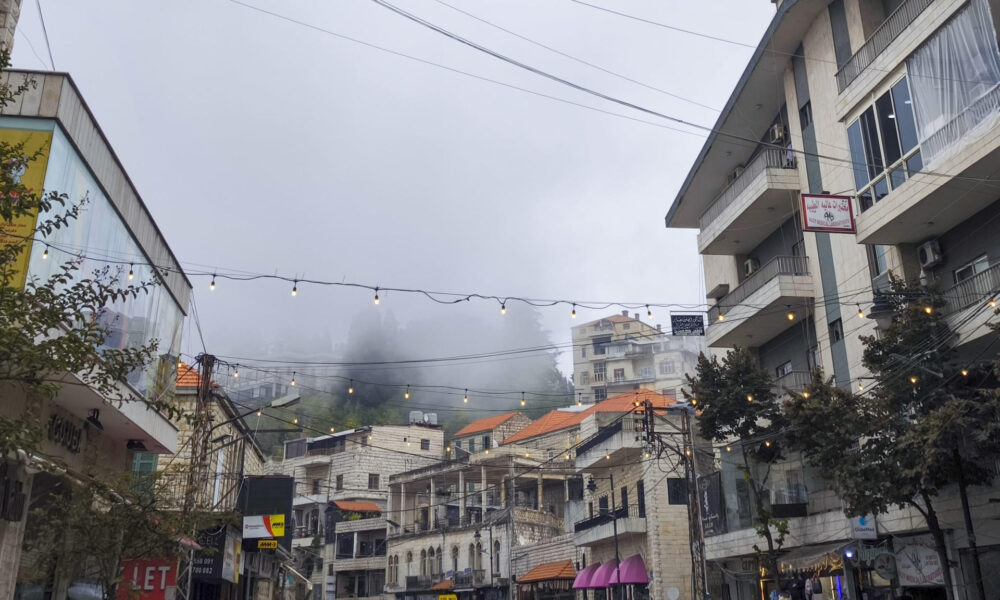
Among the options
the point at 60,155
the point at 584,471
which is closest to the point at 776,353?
the point at 584,471

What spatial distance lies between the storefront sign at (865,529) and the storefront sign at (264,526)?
20123 mm

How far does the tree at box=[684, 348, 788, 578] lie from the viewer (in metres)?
25.1

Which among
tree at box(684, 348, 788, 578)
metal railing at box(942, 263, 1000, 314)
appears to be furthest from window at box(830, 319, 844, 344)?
metal railing at box(942, 263, 1000, 314)

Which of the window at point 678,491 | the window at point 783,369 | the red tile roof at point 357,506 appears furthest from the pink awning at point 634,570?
the red tile roof at point 357,506

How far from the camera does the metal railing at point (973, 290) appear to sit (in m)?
17.9

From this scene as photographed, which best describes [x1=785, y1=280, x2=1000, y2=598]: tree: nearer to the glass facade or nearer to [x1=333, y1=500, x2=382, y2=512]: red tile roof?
the glass facade

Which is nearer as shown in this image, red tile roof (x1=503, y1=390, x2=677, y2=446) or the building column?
red tile roof (x1=503, y1=390, x2=677, y2=446)

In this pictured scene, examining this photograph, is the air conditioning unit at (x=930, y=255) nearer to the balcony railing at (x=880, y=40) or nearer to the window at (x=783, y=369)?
the balcony railing at (x=880, y=40)

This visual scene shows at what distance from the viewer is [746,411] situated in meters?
25.4

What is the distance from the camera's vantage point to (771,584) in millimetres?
27703

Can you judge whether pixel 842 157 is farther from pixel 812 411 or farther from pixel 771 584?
pixel 771 584

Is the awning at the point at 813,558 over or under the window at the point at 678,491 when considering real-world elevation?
under

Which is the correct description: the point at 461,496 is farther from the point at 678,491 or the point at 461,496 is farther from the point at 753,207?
the point at 753,207

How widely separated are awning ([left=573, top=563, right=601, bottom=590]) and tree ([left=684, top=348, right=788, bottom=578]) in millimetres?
15515
